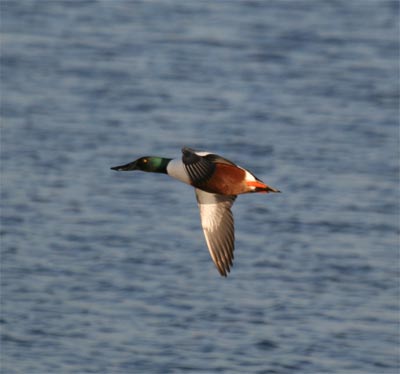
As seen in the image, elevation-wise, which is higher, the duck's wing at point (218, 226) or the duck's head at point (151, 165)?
the duck's head at point (151, 165)

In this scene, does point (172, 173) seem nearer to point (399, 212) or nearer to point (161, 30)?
point (399, 212)

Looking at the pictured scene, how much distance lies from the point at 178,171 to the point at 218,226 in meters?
0.95

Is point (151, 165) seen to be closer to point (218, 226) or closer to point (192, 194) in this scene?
point (218, 226)

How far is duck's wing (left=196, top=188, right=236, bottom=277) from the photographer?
975 centimetres

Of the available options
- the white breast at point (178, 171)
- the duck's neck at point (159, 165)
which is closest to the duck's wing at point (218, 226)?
the duck's neck at point (159, 165)

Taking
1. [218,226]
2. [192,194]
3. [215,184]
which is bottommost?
[192,194]

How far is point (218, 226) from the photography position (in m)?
9.95

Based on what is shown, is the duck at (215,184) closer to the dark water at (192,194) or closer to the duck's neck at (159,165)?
the duck's neck at (159,165)

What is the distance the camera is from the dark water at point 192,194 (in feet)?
46.2

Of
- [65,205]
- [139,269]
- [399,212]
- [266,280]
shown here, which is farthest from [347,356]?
[65,205]

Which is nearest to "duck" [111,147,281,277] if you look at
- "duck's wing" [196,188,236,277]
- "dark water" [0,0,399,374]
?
"duck's wing" [196,188,236,277]

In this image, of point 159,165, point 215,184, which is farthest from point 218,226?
point 215,184

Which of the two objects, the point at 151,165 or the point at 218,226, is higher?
the point at 151,165

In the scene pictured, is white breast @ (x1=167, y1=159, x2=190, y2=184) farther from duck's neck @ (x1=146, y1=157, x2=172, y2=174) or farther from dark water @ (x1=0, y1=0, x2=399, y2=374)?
dark water @ (x1=0, y1=0, x2=399, y2=374)
